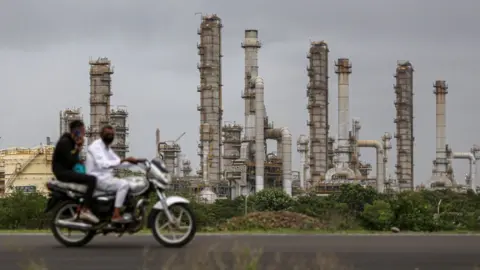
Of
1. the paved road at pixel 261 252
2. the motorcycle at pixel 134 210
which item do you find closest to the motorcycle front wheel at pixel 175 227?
the motorcycle at pixel 134 210

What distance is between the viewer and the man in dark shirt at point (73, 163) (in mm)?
12422

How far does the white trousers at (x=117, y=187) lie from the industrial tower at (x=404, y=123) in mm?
126301

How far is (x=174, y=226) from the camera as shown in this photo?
12.4 metres

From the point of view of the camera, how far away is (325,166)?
124938 mm

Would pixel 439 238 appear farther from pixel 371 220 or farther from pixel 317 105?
pixel 317 105

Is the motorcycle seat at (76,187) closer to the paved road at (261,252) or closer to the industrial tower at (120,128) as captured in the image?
the paved road at (261,252)

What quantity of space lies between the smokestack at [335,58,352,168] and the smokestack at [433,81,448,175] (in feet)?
59.3

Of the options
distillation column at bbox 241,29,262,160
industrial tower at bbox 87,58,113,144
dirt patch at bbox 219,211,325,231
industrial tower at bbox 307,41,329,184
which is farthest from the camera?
industrial tower at bbox 307,41,329,184

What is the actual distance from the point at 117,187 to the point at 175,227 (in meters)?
0.88

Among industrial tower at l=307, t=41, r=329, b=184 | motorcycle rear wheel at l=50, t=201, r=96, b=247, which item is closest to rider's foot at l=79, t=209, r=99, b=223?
motorcycle rear wheel at l=50, t=201, r=96, b=247

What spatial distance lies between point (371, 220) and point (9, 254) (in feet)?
29.6

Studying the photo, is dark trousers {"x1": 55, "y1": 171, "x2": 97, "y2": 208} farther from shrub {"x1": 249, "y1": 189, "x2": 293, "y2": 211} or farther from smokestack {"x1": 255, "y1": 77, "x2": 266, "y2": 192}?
Result: smokestack {"x1": 255, "y1": 77, "x2": 266, "y2": 192}

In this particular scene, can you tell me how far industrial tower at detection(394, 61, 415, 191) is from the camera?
138000mm

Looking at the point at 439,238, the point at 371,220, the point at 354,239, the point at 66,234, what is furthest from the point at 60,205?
the point at 371,220
